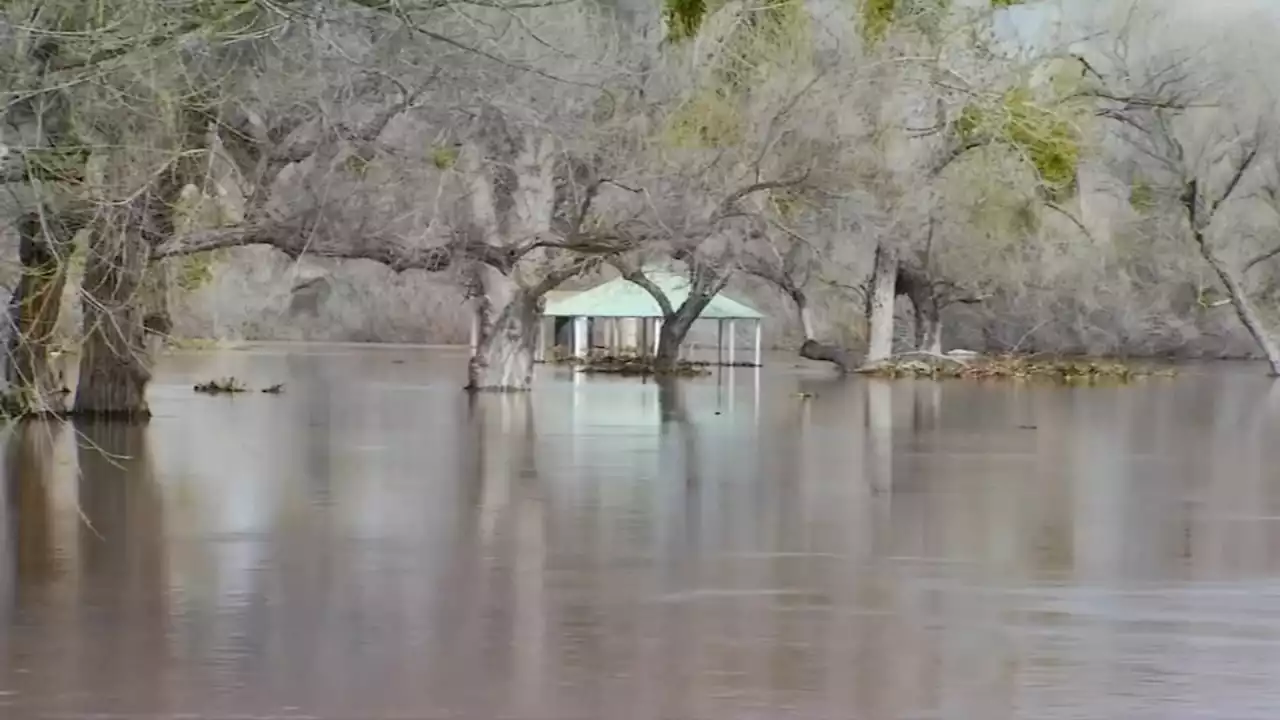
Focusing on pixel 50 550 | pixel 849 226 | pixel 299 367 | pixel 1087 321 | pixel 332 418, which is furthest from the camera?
pixel 1087 321

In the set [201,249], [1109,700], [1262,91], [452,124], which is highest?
[1262,91]

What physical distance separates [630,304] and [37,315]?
25823 millimetres

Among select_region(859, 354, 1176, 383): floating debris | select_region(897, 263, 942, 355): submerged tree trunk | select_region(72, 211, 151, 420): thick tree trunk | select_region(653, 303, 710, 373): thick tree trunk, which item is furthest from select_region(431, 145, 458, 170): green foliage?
select_region(897, 263, 942, 355): submerged tree trunk

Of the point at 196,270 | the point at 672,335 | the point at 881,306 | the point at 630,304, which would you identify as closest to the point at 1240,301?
the point at 881,306

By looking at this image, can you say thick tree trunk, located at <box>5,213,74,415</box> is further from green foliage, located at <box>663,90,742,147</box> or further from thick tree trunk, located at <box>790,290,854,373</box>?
thick tree trunk, located at <box>790,290,854,373</box>

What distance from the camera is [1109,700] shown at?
5.85 meters

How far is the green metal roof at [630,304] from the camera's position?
128 feet

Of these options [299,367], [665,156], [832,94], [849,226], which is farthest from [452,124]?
[299,367]

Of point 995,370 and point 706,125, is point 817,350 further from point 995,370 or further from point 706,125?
point 706,125

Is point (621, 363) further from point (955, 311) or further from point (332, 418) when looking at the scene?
point (332, 418)

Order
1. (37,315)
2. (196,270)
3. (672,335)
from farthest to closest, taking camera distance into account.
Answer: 1. (672,335)
2. (196,270)
3. (37,315)

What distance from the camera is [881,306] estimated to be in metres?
36.9

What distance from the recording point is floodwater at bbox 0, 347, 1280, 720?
5.94m

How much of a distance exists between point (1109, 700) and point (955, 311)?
133ft
